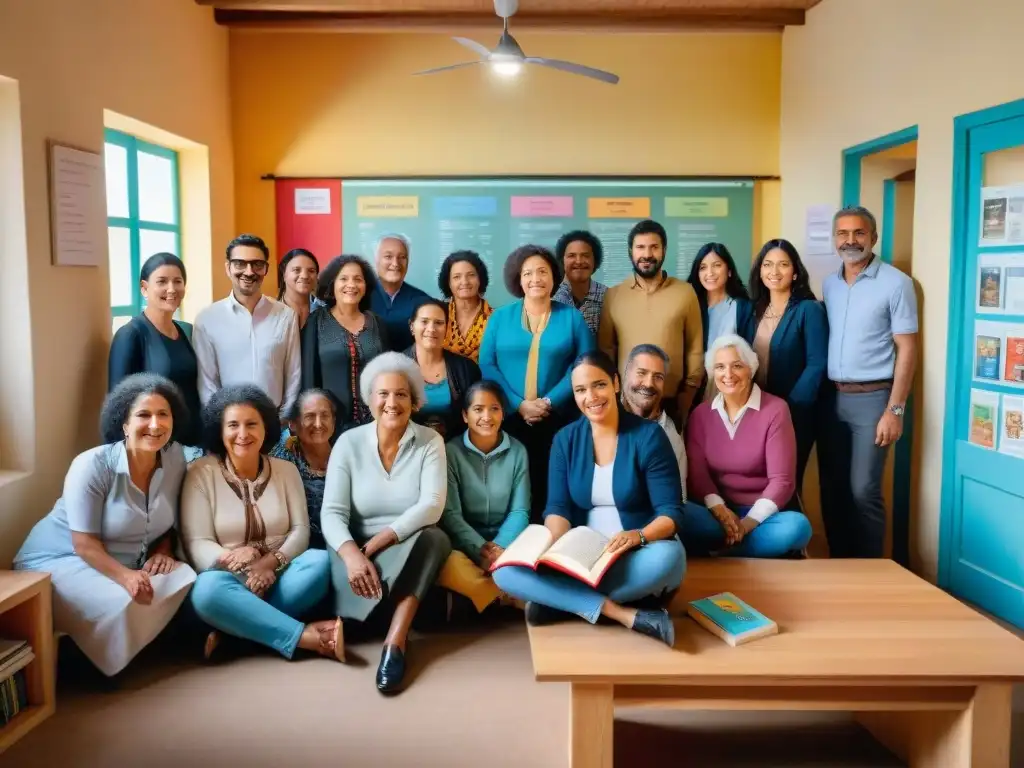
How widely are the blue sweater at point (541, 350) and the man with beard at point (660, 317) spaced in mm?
340

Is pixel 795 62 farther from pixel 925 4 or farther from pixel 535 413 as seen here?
pixel 535 413

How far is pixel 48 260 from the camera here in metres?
3.38

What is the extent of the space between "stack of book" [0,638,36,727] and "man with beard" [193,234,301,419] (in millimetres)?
1196

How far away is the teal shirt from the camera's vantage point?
3527mm

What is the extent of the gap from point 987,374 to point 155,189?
4.15 metres

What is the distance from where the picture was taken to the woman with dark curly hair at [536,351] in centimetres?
372

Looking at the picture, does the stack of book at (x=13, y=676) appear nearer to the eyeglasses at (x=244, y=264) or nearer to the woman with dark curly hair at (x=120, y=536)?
the woman with dark curly hair at (x=120, y=536)

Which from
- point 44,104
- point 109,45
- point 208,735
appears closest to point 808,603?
point 208,735

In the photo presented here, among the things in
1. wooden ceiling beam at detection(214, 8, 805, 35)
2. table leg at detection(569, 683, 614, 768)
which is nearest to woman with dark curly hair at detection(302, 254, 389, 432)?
table leg at detection(569, 683, 614, 768)

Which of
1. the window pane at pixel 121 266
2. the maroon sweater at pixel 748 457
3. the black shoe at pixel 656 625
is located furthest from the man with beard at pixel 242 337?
the black shoe at pixel 656 625

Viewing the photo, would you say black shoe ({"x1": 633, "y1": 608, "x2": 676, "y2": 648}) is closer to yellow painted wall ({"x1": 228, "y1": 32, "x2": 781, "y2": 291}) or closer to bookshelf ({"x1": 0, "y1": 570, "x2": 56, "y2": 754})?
bookshelf ({"x1": 0, "y1": 570, "x2": 56, "y2": 754})

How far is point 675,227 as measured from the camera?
5.61m

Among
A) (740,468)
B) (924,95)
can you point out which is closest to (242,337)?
(740,468)

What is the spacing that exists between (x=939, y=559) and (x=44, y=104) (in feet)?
13.4
